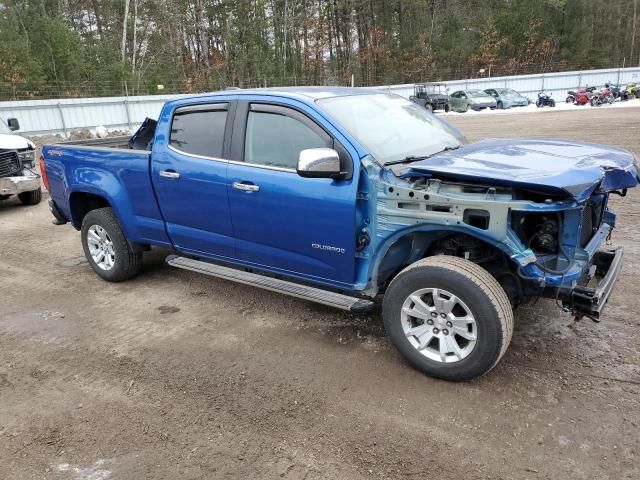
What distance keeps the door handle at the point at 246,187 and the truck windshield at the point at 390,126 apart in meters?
0.80

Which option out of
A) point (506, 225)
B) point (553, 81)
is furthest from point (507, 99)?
point (506, 225)

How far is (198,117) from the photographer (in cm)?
468

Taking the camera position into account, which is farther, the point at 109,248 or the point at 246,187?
the point at 109,248

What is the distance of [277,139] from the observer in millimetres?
4145

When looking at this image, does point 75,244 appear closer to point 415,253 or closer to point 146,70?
point 415,253

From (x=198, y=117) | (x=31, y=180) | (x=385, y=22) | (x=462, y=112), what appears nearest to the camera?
(x=198, y=117)

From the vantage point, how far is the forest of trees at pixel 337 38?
40.5 m

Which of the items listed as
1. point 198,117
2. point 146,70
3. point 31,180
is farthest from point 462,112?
point 198,117

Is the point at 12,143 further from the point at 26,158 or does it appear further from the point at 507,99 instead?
the point at 507,99

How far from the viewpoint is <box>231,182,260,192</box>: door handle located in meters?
4.13

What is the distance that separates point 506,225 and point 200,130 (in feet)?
8.99

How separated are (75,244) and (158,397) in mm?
4592

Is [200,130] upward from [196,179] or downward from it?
upward

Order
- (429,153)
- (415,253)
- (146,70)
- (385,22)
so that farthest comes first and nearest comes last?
(385,22)
(146,70)
(429,153)
(415,253)
